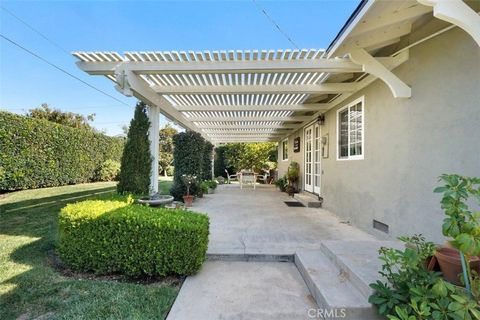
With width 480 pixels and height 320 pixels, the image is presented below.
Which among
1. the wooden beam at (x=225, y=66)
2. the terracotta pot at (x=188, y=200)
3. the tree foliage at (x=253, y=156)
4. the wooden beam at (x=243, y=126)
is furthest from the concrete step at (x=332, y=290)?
the tree foliage at (x=253, y=156)

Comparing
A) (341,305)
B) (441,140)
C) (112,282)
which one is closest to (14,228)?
(112,282)

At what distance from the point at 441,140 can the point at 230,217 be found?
420cm

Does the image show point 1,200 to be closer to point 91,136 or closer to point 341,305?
point 91,136

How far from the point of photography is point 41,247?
3770 millimetres

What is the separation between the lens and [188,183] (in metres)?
7.78

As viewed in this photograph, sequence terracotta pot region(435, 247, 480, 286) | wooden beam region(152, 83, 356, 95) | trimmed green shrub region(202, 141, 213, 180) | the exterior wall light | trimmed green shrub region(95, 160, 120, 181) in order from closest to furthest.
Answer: terracotta pot region(435, 247, 480, 286) → wooden beam region(152, 83, 356, 95) → the exterior wall light → trimmed green shrub region(202, 141, 213, 180) → trimmed green shrub region(95, 160, 120, 181)

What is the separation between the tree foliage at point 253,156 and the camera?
1870 cm

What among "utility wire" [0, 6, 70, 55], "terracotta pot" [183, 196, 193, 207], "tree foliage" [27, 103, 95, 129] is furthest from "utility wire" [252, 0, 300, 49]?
"tree foliage" [27, 103, 95, 129]

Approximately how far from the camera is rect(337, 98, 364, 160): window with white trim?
5.19m

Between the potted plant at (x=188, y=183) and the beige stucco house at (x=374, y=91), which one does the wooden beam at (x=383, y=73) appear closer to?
the beige stucco house at (x=374, y=91)

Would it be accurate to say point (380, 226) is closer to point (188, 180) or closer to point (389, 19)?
point (389, 19)

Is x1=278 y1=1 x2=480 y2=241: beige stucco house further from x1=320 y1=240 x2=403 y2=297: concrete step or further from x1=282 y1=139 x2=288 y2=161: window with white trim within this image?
x1=282 y1=139 x2=288 y2=161: window with white trim

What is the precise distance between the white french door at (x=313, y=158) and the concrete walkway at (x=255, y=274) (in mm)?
2552

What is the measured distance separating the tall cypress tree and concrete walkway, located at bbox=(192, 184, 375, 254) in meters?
1.72
